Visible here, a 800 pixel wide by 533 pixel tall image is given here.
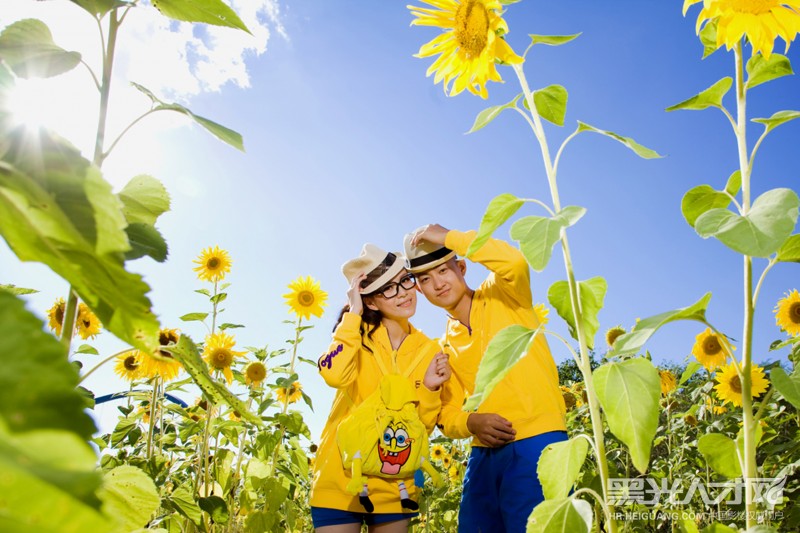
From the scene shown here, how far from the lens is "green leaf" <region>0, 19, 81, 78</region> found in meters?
0.78

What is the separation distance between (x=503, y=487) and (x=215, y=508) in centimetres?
132

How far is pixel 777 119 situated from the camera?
1277 mm

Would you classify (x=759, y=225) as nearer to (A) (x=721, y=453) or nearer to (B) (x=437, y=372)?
(A) (x=721, y=453)

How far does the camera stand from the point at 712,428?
3342 millimetres

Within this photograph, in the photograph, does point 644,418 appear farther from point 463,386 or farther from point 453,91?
point 463,386

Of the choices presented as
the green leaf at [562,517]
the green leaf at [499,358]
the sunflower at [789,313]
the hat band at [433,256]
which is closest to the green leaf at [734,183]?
the green leaf at [499,358]

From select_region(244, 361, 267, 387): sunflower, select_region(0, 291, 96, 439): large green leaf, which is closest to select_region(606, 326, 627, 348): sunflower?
select_region(244, 361, 267, 387): sunflower

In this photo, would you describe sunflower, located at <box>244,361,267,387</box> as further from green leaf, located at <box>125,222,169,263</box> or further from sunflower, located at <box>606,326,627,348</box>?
green leaf, located at <box>125,222,169,263</box>

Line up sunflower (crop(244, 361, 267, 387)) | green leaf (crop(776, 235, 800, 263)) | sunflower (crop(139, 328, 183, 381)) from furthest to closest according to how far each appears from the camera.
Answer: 1. sunflower (crop(244, 361, 267, 387))
2. sunflower (crop(139, 328, 183, 381))
3. green leaf (crop(776, 235, 800, 263))

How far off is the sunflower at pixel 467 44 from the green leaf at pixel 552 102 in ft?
0.31

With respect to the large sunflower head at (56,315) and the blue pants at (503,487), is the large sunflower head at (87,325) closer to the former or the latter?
the large sunflower head at (56,315)

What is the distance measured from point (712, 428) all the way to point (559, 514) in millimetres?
2701

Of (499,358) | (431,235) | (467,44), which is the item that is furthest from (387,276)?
(499,358)

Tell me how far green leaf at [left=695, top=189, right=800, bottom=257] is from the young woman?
1855mm
